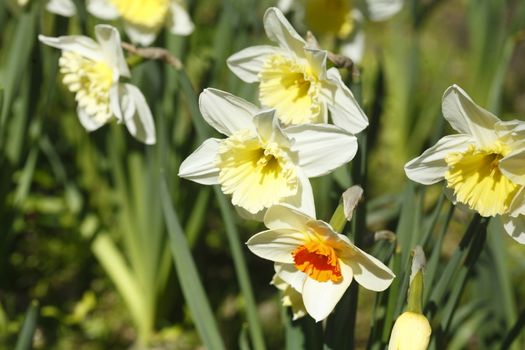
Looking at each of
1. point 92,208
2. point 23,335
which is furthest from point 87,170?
point 23,335

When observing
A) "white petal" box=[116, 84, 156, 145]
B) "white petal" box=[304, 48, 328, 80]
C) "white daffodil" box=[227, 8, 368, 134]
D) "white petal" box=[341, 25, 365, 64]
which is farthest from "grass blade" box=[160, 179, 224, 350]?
"white petal" box=[341, 25, 365, 64]

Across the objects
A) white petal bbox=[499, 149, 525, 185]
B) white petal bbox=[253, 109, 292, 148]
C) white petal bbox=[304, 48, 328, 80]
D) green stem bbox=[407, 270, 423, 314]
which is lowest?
green stem bbox=[407, 270, 423, 314]

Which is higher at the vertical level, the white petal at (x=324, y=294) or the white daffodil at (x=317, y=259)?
the white daffodil at (x=317, y=259)

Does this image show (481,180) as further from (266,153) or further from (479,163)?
(266,153)

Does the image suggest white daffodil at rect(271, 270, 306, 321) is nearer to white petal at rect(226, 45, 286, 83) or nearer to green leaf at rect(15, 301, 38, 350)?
white petal at rect(226, 45, 286, 83)

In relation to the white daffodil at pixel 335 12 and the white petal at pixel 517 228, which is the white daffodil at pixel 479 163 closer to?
the white petal at pixel 517 228

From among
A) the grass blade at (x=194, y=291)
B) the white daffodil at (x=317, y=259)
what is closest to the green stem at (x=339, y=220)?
the white daffodil at (x=317, y=259)

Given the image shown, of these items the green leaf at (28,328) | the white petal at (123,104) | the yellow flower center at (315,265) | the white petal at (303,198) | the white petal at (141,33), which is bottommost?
the green leaf at (28,328)

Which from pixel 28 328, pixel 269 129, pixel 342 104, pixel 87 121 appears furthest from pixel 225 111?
pixel 28 328
